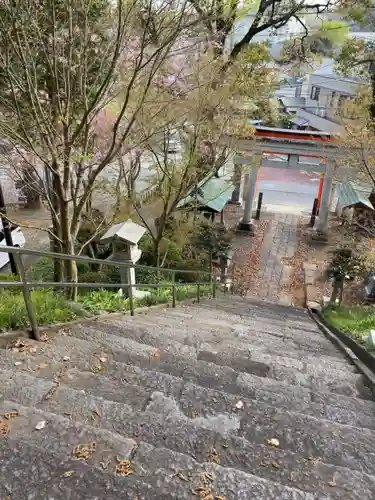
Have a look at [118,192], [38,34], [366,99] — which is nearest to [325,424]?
[38,34]

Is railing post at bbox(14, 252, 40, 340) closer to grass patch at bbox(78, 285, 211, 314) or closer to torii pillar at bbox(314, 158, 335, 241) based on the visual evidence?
grass patch at bbox(78, 285, 211, 314)

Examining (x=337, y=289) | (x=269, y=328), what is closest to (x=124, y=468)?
(x=269, y=328)

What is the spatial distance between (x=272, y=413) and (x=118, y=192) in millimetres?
7109

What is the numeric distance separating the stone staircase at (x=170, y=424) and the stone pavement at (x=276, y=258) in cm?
830

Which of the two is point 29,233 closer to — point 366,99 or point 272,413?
point 366,99

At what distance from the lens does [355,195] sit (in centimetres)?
1462

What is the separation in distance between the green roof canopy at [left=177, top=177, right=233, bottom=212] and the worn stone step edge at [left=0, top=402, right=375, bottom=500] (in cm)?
893

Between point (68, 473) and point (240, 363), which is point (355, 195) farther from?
point (68, 473)

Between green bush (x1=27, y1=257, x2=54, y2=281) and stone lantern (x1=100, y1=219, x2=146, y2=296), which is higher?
stone lantern (x1=100, y1=219, x2=146, y2=296)

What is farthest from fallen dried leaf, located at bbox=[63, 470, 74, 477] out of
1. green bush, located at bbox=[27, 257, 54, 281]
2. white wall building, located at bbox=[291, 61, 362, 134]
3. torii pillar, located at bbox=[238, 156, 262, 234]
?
white wall building, located at bbox=[291, 61, 362, 134]

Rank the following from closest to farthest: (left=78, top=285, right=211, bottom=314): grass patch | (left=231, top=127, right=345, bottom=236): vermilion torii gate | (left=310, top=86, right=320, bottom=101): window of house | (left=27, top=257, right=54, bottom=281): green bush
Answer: (left=78, top=285, right=211, bottom=314): grass patch < (left=27, top=257, right=54, bottom=281): green bush < (left=231, top=127, right=345, bottom=236): vermilion torii gate < (left=310, top=86, right=320, bottom=101): window of house

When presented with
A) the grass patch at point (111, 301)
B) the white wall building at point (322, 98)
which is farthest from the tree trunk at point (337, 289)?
the white wall building at point (322, 98)

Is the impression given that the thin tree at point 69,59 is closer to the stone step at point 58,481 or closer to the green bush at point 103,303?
the green bush at point 103,303

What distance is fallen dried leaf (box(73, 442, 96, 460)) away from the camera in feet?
6.02
